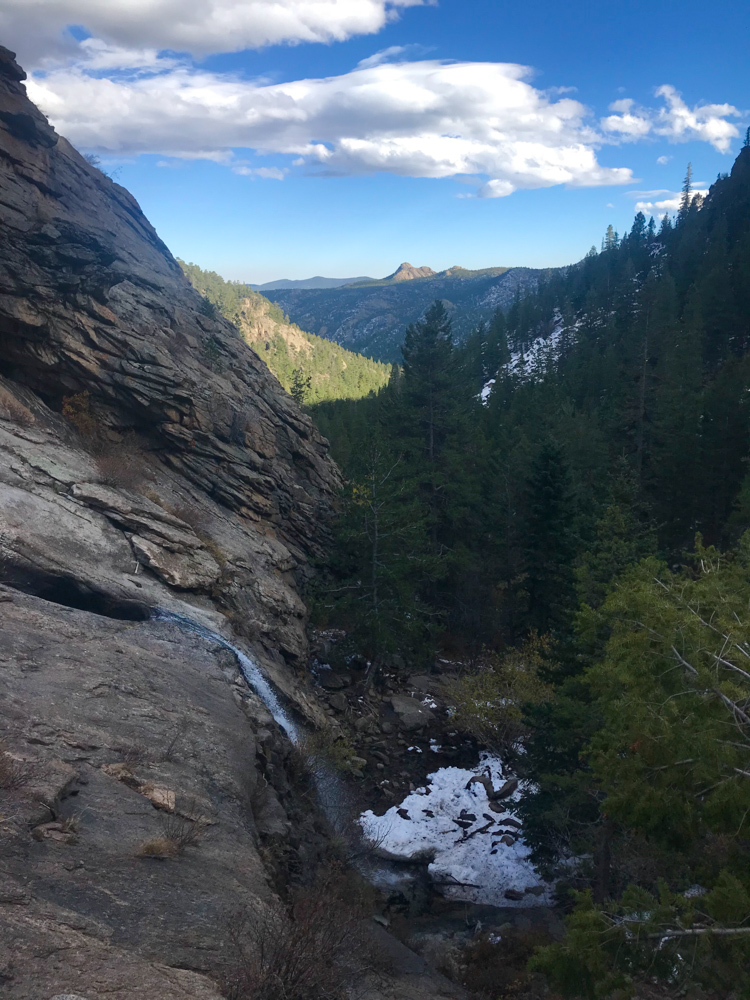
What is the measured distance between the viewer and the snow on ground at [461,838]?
49.4 ft

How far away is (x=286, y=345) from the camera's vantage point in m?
158

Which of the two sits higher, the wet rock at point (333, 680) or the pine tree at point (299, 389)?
the pine tree at point (299, 389)

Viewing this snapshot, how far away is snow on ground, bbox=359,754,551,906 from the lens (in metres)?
15.1

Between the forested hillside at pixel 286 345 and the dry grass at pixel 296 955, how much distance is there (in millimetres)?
111967

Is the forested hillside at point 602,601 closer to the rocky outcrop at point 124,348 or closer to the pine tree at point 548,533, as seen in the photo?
the pine tree at point 548,533

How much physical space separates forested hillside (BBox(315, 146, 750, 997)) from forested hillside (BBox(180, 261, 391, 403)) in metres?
76.2

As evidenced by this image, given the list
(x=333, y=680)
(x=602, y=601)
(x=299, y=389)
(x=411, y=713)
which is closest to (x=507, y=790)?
(x=411, y=713)

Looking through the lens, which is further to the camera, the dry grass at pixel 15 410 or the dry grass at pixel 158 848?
the dry grass at pixel 15 410

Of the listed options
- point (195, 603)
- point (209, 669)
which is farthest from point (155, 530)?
point (209, 669)

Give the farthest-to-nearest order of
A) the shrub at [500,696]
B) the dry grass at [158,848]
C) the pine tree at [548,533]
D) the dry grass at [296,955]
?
the pine tree at [548,533]
the shrub at [500,696]
the dry grass at [158,848]
the dry grass at [296,955]

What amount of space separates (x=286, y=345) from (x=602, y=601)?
153m

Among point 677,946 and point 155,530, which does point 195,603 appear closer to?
point 155,530

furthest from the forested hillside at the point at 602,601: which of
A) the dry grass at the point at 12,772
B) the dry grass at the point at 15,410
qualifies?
the dry grass at the point at 15,410

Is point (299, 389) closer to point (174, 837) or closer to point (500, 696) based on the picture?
point (500, 696)
